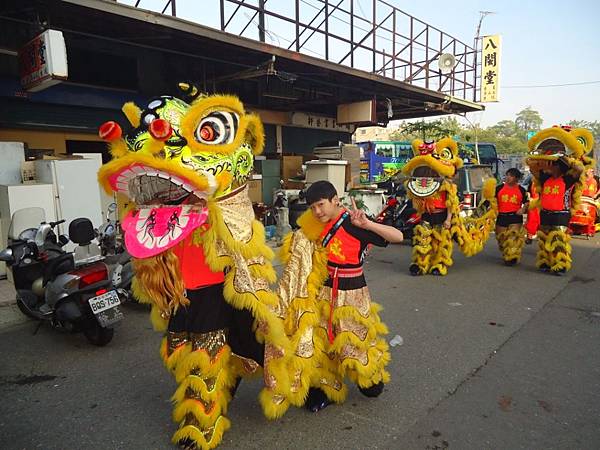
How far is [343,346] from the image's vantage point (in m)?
2.68

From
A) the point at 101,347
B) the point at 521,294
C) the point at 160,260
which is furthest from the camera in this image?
the point at 521,294

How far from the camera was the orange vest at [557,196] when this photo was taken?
6312 mm

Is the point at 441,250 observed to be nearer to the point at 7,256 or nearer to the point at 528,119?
the point at 7,256

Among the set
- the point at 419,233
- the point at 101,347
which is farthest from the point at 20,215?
the point at 419,233

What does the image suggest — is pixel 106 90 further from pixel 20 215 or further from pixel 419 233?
pixel 419 233

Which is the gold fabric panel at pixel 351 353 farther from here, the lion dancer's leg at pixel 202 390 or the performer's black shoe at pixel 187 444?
the performer's black shoe at pixel 187 444

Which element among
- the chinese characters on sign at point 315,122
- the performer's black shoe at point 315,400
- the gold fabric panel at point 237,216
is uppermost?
the chinese characters on sign at point 315,122

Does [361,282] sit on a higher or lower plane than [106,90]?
lower

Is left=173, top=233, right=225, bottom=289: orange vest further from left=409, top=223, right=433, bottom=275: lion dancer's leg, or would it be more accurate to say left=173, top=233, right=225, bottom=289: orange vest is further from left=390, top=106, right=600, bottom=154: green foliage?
left=390, top=106, right=600, bottom=154: green foliage

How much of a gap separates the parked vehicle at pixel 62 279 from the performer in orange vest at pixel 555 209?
6006mm

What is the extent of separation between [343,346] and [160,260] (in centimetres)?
123

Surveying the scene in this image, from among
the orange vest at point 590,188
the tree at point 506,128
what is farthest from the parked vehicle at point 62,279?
the tree at point 506,128

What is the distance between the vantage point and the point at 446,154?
6.23 metres

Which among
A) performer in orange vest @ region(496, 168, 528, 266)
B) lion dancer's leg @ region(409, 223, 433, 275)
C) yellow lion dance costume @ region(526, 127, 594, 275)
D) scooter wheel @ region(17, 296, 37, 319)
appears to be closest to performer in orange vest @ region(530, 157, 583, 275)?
yellow lion dance costume @ region(526, 127, 594, 275)
